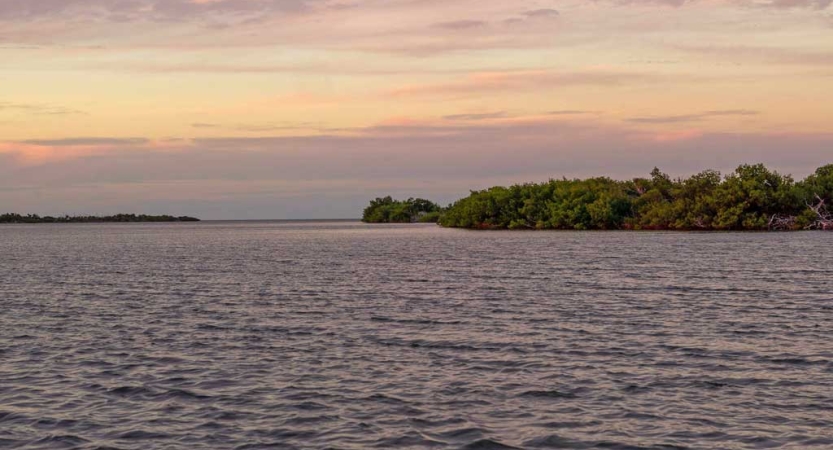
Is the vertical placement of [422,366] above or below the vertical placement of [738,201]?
below

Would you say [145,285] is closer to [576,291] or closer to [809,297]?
[576,291]

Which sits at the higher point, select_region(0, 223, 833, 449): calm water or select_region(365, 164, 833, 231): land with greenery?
select_region(365, 164, 833, 231): land with greenery

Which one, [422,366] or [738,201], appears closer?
[422,366]

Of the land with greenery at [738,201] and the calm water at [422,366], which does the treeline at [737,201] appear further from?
the calm water at [422,366]

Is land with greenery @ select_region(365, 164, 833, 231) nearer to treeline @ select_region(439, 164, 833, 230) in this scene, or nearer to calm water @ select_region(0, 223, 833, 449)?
treeline @ select_region(439, 164, 833, 230)

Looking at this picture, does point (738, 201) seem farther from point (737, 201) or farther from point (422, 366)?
point (422, 366)

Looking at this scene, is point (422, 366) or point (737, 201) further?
point (737, 201)

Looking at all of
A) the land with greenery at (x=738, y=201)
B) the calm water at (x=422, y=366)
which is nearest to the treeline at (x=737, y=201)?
the land with greenery at (x=738, y=201)

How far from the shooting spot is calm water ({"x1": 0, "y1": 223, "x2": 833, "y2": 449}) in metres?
19.5

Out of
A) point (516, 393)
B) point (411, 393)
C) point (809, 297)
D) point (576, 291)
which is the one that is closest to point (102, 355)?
Result: point (411, 393)

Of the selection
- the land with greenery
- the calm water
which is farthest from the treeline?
the calm water

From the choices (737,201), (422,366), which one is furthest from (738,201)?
(422,366)

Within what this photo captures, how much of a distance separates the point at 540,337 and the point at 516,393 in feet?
32.9

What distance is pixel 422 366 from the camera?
27016 millimetres
